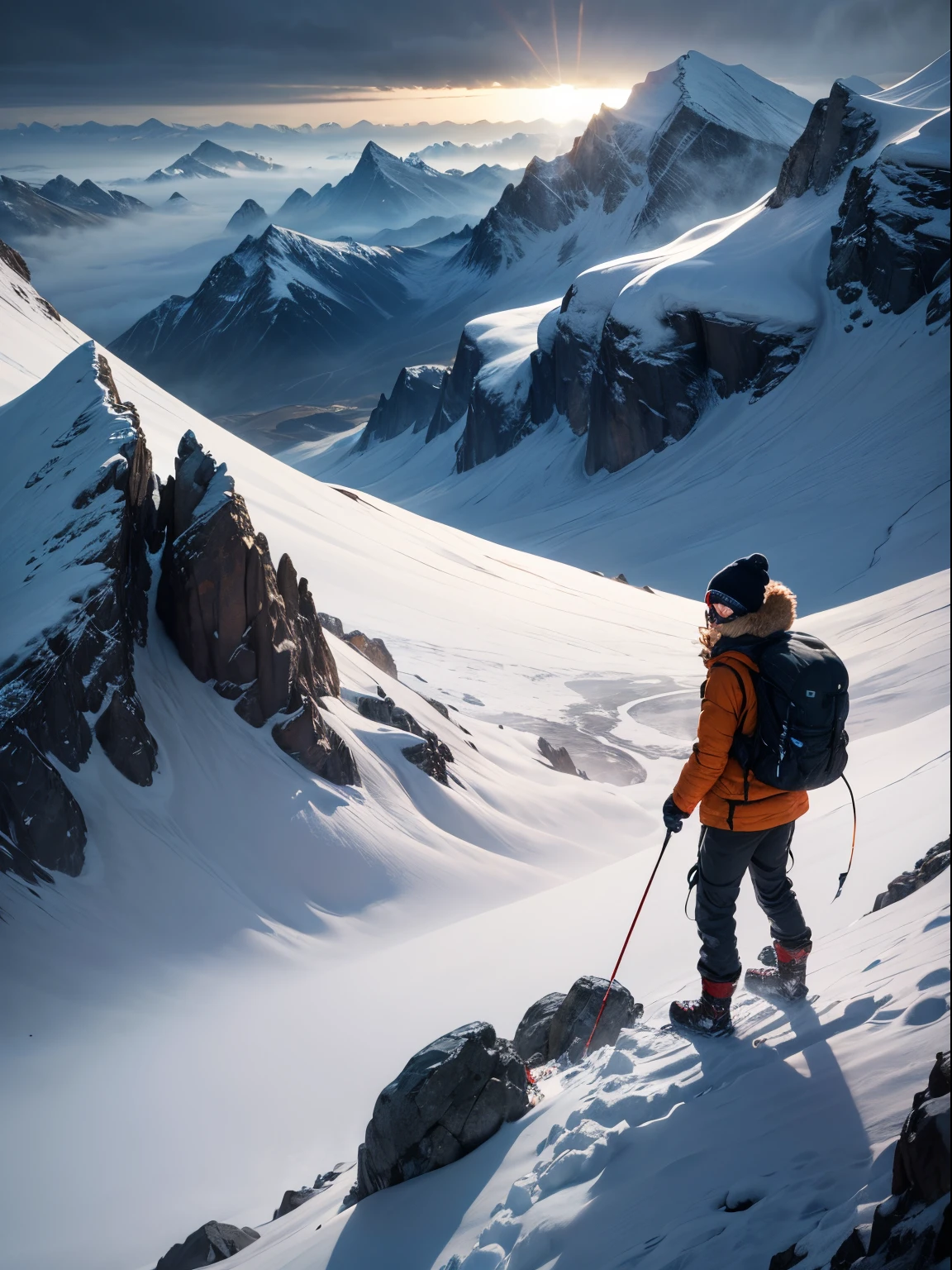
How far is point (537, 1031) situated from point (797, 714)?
3.91m

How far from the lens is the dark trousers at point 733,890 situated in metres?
4.59

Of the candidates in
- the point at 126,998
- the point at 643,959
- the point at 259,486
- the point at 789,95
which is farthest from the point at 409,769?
the point at 789,95

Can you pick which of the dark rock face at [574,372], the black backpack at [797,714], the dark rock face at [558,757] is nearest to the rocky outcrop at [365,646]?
the dark rock face at [558,757]

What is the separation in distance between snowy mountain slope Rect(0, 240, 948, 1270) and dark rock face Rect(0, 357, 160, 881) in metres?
0.30

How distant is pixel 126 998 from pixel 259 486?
83.7 ft

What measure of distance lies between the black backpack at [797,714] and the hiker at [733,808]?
0.06 meters

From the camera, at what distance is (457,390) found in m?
143

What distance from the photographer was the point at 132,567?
12023 millimetres

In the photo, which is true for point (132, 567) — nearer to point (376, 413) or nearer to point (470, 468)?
point (470, 468)

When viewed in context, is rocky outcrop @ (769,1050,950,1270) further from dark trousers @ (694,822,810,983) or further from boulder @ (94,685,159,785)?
boulder @ (94,685,159,785)

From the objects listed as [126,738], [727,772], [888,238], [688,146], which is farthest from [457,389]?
[727,772]

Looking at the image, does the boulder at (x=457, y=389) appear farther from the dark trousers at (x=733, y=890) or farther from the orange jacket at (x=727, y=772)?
the orange jacket at (x=727, y=772)

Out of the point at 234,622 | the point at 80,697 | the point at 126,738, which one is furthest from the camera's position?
the point at 234,622

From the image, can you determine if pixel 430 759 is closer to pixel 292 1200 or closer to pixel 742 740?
pixel 292 1200
